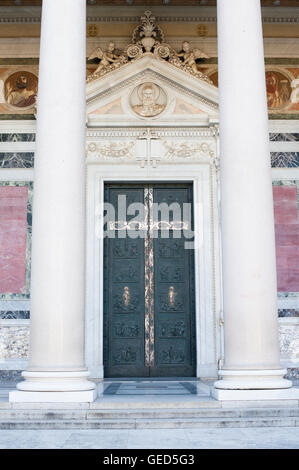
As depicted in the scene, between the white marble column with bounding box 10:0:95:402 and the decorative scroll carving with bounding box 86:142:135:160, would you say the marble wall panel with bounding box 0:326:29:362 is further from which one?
the white marble column with bounding box 10:0:95:402

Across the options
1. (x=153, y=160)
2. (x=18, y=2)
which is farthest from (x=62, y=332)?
(x=18, y=2)

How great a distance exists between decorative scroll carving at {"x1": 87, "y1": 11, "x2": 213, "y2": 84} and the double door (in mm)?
2796

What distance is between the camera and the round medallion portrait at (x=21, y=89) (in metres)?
14.3

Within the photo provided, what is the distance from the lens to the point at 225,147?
9008mm

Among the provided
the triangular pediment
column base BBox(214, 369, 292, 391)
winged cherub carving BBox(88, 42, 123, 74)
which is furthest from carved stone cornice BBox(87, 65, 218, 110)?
column base BBox(214, 369, 292, 391)

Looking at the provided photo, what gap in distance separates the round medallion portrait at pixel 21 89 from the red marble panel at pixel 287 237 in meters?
6.18

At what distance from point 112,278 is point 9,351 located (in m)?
2.78

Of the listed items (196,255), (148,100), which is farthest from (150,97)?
(196,255)

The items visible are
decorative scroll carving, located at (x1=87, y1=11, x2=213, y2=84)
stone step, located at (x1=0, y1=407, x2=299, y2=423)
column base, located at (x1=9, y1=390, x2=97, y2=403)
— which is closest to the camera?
stone step, located at (x1=0, y1=407, x2=299, y2=423)

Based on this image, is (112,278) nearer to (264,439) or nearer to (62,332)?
(62,332)

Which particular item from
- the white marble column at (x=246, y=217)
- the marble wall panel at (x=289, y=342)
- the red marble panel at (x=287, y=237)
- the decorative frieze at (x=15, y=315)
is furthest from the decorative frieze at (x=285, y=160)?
the decorative frieze at (x=15, y=315)

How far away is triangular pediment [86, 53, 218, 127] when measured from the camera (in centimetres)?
1413

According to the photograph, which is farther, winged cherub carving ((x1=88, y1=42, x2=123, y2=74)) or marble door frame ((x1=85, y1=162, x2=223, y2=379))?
winged cherub carving ((x1=88, y1=42, x2=123, y2=74))

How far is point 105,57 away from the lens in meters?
14.3
